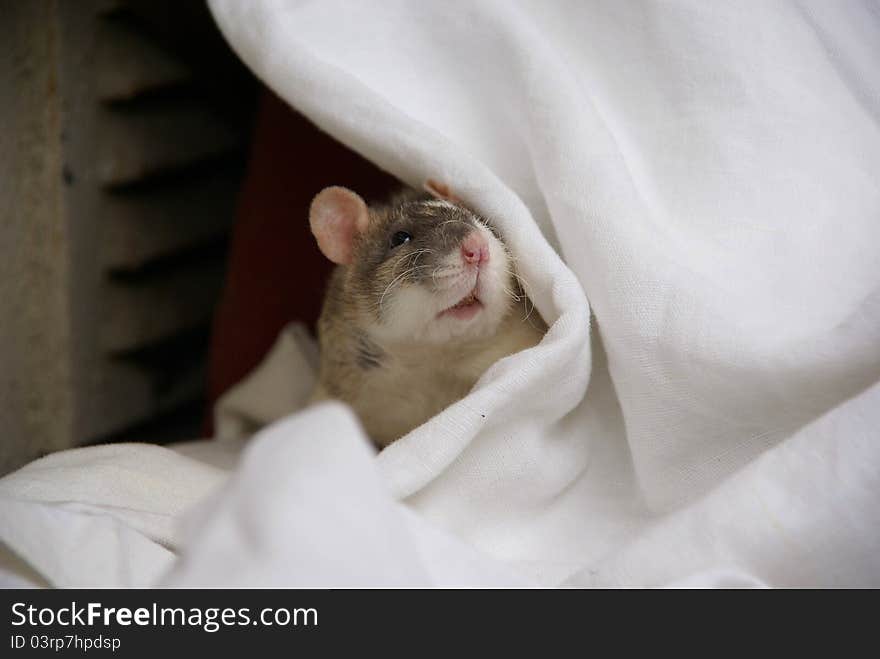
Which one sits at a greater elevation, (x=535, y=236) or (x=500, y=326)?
(x=535, y=236)

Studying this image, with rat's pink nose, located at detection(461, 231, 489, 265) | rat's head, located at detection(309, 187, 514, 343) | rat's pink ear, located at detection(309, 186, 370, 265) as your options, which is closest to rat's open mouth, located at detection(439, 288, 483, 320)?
rat's head, located at detection(309, 187, 514, 343)

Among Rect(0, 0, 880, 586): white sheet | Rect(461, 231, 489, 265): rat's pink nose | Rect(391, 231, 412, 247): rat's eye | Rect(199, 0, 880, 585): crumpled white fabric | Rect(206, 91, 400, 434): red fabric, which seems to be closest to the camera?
Rect(0, 0, 880, 586): white sheet

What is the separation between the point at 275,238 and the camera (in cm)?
253

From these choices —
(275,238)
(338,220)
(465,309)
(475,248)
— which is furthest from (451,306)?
(275,238)

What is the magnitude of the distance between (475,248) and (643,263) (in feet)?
0.99

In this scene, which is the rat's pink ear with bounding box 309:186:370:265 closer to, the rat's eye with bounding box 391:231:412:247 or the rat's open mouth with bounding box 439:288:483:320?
the rat's eye with bounding box 391:231:412:247

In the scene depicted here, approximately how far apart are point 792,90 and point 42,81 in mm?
1647

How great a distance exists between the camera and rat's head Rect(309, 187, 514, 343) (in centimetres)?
162

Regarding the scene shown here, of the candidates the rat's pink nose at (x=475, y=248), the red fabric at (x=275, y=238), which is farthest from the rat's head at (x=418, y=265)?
the red fabric at (x=275, y=238)

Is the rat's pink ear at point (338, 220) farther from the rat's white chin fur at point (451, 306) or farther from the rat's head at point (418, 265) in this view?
the rat's white chin fur at point (451, 306)
